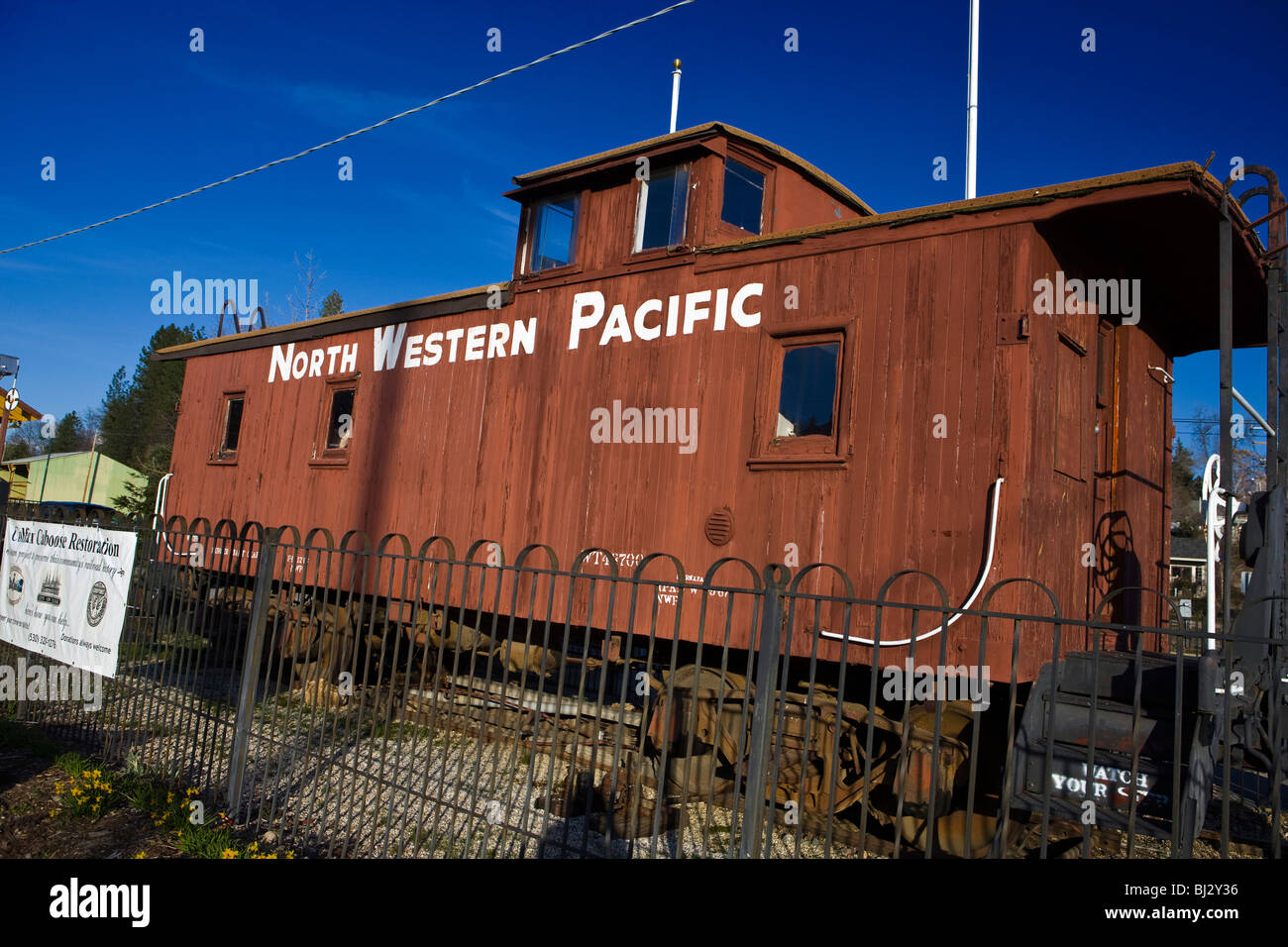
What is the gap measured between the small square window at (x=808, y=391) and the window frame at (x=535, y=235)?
2538mm

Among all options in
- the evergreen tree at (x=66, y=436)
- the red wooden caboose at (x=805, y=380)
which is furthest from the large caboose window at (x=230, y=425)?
the evergreen tree at (x=66, y=436)

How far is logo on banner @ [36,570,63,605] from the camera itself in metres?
6.13

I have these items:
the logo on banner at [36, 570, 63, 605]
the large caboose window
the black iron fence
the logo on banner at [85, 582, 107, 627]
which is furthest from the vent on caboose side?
the large caboose window

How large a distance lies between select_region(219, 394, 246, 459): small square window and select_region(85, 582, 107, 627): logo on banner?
6.36m

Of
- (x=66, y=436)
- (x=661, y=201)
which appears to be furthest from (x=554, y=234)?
(x=66, y=436)

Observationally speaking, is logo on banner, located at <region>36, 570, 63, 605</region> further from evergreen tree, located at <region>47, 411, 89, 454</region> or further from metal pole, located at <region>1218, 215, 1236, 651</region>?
evergreen tree, located at <region>47, 411, 89, 454</region>

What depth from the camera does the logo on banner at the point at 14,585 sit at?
6722 mm

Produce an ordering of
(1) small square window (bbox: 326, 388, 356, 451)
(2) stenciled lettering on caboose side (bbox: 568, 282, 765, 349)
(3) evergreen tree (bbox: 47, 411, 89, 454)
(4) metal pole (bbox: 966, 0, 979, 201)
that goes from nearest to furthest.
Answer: (2) stenciled lettering on caboose side (bbox: 568, 282, 765, 349) < (4) metal pole (bbox: 966, 0, 979, 201) < (1) small square window (bbox: 326, 388, 356, 451) < (3) evergreen tree (bbox: 47, 411, 89, 454)

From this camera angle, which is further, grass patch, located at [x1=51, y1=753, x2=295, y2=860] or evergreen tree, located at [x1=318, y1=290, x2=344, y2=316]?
evergreen tree, located at [x1=318, y1=290, x2=344, y2=316]

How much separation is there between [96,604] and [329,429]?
4692 millimetres
